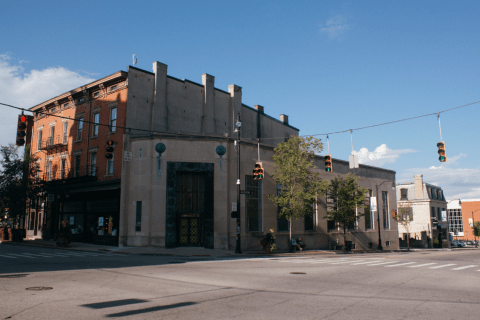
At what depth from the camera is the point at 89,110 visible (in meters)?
38.6

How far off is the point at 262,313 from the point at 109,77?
32.0 meters

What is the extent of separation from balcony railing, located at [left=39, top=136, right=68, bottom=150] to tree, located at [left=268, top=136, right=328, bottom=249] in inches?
942

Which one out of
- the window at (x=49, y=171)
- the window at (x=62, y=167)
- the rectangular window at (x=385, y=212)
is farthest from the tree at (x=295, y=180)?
the window at (x=49, y=171)

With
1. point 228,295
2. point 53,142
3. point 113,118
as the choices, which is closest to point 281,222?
point 113,118

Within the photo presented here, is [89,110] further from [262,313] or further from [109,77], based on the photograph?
[262,313]

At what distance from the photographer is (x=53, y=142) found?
43781 mm

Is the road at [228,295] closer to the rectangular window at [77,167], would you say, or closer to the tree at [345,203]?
A: the tree at [345,203]

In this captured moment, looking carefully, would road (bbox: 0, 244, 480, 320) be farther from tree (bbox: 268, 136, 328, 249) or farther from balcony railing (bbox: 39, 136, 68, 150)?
balcony railing (bbox: 39, 136, 68, 150)

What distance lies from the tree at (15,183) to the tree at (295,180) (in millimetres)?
27082

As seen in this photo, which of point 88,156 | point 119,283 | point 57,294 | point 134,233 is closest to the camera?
point 57,294

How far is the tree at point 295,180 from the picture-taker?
108 ft

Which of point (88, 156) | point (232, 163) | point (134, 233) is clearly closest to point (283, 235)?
point (232, 163)

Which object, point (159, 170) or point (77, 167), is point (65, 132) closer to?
point (77, 167)

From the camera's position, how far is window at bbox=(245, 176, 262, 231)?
111 feet
